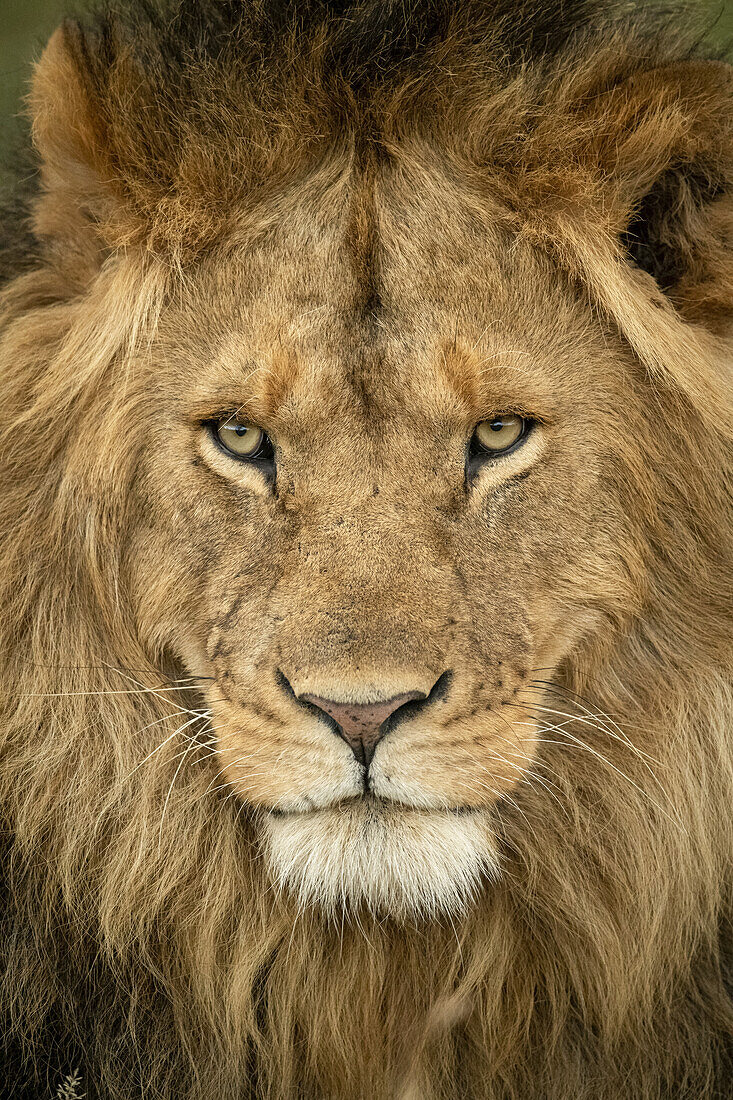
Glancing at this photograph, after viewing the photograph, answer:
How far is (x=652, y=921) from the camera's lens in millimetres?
Result: 2693

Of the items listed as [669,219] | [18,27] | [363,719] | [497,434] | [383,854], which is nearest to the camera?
[363,719]

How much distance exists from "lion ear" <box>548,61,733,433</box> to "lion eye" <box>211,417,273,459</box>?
2.41 ft

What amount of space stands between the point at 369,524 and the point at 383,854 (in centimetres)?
62

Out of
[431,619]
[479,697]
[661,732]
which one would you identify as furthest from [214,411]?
[661,732]

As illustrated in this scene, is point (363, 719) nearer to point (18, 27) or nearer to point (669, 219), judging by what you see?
point (669, 219)

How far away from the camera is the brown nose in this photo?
87.3 inches

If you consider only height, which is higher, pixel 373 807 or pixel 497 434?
pixel 497 434

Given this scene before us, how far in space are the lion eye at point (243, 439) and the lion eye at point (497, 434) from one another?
426 millimetres

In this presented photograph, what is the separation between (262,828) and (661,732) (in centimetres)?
88

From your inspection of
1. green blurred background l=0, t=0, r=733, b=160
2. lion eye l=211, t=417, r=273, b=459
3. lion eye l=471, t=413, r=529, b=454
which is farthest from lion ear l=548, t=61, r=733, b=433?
green blurred background l=0, t=0, r=733, b=160

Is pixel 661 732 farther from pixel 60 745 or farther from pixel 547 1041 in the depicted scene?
pixel 60 745

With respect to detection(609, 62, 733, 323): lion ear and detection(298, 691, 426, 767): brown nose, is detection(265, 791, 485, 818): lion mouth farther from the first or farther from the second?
detection(609, 62, 733, 323): lion ear

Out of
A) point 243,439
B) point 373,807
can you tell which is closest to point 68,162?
point 243,439

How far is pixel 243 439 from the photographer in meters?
2.58
